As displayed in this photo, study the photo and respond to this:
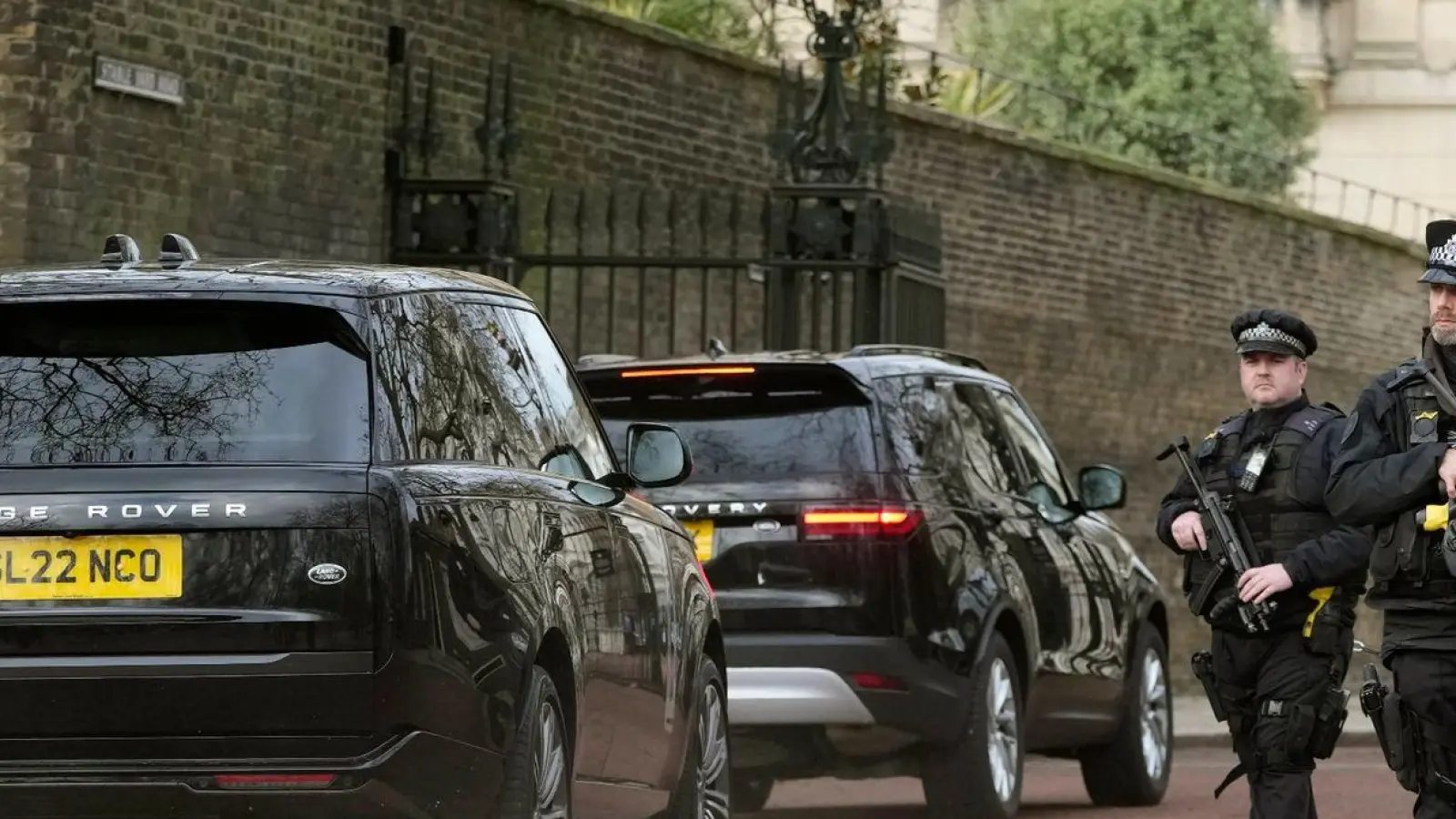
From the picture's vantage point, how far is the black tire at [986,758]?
11.3 m

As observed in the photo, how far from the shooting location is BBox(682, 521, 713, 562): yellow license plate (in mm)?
10961

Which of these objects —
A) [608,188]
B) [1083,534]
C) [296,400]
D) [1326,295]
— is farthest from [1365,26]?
[296,400]

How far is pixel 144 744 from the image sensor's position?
253 inches

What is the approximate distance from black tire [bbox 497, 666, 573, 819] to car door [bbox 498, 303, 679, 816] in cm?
A: 20

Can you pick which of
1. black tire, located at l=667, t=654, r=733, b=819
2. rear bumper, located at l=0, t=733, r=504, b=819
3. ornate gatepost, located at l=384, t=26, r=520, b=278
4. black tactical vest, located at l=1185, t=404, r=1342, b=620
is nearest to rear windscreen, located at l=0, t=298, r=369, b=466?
rear bumper, located at l=0, t=733, r=504, b=819

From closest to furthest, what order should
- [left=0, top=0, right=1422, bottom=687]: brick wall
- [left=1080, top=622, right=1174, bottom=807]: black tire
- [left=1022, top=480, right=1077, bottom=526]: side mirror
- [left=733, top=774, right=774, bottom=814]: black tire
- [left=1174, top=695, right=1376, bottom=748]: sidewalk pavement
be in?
1. [left=1022, top=480, right=1077, bottom=526]: side mirror
2. [left=733, top=774, right=774, bottom=814]: black tire
3. [left=1080, top=622, right=1174, bottom=807]: black tire
4. [left=0, top=0, right=1422, bottom=687]: brick wall
5. [left=1174, top=695, right=1376, bottom=748]: sidewalk pavement

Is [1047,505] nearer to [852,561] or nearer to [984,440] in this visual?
[984,440]

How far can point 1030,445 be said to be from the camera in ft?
42.7

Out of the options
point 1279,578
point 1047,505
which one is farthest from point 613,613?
point 1047,505

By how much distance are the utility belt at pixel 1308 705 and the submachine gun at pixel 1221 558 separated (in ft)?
0.56

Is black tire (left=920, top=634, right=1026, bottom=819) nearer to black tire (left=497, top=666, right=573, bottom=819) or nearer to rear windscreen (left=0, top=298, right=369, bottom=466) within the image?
black tire (left=497, top=666, right=573, bottom=819)

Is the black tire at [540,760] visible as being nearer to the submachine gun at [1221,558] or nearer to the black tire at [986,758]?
the submachine gun at [1221,558]

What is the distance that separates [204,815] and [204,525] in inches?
23.3

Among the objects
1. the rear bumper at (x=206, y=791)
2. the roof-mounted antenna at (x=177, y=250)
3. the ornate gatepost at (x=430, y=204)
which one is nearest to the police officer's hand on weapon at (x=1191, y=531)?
the roof-mounted antenna at (x=177, y=250)
